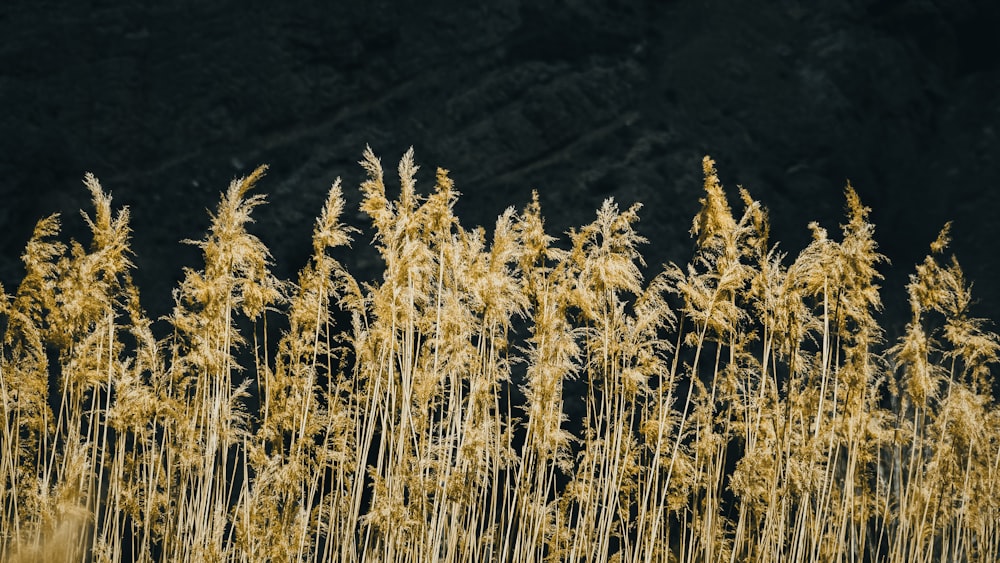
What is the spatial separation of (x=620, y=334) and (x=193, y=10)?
918 centimetres

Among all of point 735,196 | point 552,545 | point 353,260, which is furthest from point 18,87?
point 552,545

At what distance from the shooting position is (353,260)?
10594mm

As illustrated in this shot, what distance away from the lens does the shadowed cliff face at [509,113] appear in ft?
35.1

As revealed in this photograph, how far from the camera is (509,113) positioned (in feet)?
36.9

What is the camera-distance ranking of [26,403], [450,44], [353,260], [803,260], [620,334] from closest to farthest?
[803,260] < [620,334] < [26,403] < [353,260] < [450,44]

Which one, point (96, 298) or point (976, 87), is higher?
point (976, 87)

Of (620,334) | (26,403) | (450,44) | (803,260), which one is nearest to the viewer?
(803,260)

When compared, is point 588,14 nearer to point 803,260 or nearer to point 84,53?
point 84,53

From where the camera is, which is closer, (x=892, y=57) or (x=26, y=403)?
(x=26, y=403)

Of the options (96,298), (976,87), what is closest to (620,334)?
(96,298)

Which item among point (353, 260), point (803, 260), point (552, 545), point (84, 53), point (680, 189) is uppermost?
point (84, 53)

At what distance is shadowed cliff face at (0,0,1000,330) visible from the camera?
10.7 m

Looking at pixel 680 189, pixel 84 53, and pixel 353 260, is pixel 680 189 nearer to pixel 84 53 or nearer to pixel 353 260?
pixel 353 260

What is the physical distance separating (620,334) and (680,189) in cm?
726
